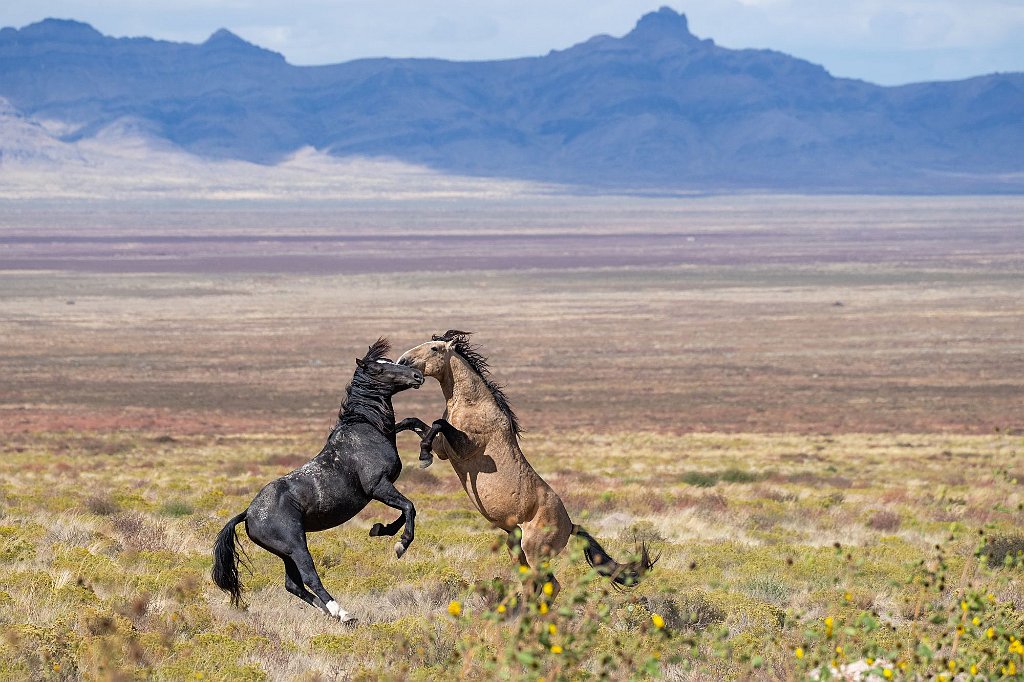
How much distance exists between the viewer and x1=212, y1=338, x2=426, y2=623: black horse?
7848 mm

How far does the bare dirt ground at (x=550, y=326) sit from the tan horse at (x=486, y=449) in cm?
3013

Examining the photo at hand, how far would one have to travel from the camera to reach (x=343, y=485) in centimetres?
798

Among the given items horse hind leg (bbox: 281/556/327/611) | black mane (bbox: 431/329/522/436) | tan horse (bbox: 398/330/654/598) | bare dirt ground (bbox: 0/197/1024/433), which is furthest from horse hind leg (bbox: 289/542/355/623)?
bare dirt ground (bbox: 0/197/1024/433)

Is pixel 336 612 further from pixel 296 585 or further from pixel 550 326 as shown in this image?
pixel 550 326

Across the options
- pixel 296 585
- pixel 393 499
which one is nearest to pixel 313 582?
pixel 296 585

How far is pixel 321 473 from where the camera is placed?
8000 mm

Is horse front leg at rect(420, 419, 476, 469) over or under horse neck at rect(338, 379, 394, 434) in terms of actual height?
under

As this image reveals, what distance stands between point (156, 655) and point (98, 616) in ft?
2.27

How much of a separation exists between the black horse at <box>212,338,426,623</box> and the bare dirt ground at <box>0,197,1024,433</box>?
30425mm

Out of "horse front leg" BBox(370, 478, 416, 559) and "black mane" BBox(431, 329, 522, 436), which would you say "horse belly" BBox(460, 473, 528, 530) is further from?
"horse front leg" BBox(370, 478, 416, 559)

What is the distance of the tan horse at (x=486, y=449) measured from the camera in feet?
26.4

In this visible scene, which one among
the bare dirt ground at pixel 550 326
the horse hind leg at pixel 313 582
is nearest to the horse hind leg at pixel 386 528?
the horse hind leg at pixel 313 582

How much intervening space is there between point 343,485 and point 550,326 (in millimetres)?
61361

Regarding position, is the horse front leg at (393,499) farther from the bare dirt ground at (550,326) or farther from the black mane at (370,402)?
the bare dirt ground at (550,326)
